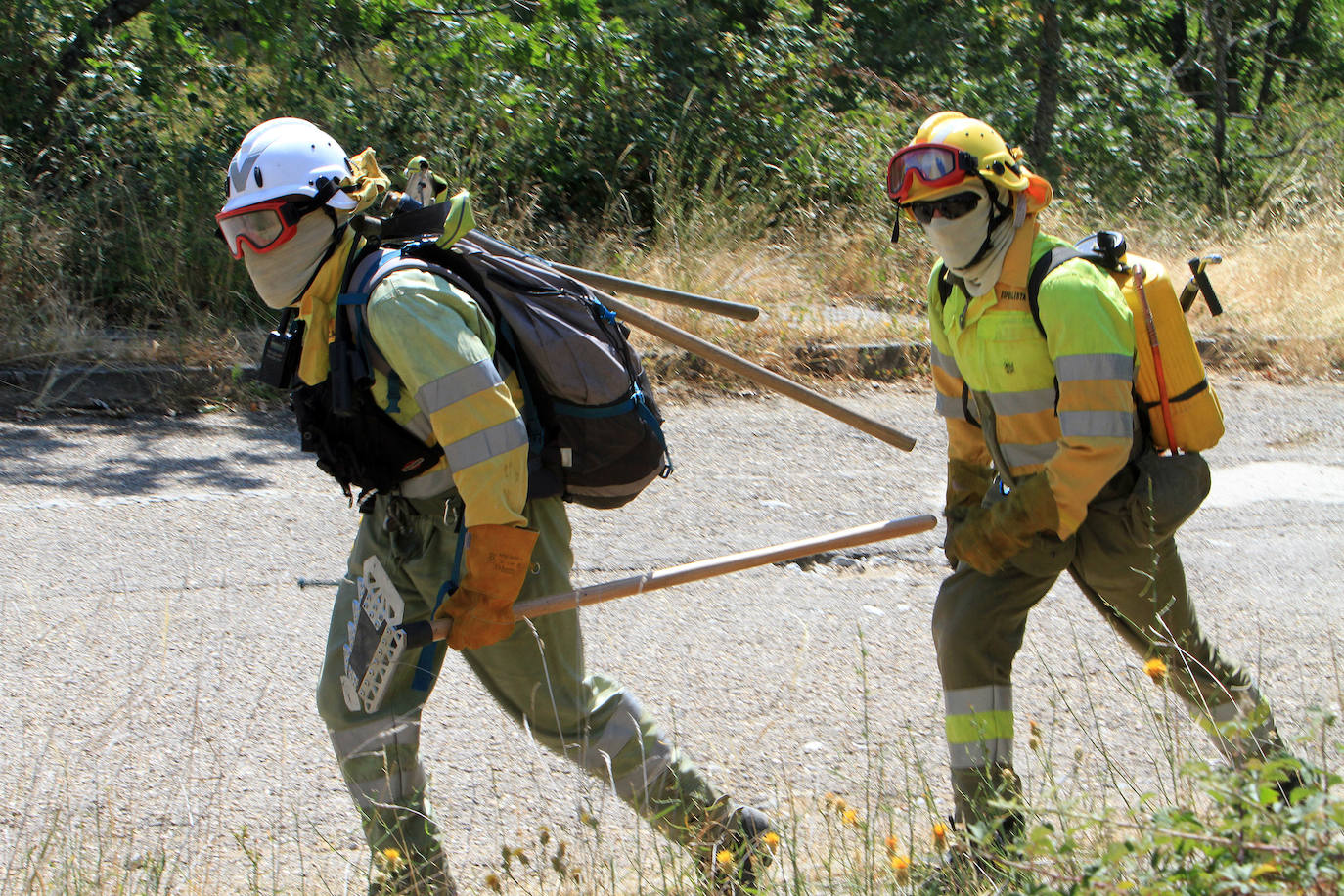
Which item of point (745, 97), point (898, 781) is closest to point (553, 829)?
point (898, 781)

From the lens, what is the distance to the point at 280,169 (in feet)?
8.79

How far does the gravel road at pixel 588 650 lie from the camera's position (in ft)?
10.8

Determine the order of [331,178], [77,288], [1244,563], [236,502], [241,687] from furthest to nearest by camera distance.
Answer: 1. [77,288]
2. [236,502]
3. [1244,563]
4. [241,687]
5. [331,178]

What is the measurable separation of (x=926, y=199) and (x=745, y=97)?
783 centimetres

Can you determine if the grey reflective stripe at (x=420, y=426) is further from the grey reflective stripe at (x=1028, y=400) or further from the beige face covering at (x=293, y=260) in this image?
the grey reflective stripe at (x=1028, y=400)

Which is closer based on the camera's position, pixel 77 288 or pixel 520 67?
pixel 77 288

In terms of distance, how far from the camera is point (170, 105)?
880 centimetres

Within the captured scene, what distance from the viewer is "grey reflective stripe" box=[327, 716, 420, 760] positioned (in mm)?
2707

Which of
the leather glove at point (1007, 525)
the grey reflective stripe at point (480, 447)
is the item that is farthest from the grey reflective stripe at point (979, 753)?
the grey reflective stripe at point (480, 447)

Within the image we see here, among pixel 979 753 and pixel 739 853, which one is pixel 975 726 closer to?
pixel 979 753

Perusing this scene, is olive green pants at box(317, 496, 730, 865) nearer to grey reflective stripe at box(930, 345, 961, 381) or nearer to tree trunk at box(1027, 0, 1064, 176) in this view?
grey reflective stripe at box(930, 345, 961, 381)

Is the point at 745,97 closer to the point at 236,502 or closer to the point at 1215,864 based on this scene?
the point at 236,502

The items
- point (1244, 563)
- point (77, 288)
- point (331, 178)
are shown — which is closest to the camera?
point (331, 178)

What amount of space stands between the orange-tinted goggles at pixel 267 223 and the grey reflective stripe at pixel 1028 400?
5.00 feet
